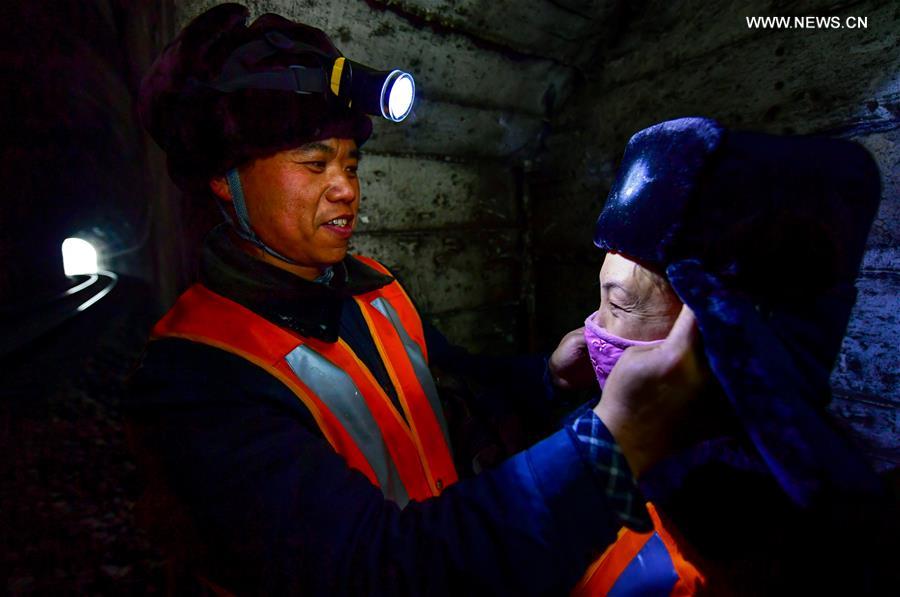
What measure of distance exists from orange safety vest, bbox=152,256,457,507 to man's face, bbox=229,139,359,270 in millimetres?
309

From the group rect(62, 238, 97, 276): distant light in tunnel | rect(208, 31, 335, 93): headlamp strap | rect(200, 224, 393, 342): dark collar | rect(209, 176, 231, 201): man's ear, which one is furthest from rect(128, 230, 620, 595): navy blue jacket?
rect(62, 238, 97, 276): distant light in tunnel

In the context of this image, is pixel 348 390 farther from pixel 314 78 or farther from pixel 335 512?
pixel 314 78

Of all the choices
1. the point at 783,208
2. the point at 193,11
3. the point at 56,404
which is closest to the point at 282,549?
the point at 783,208

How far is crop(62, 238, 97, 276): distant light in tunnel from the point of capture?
14477 mm

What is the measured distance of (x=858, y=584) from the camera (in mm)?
1050

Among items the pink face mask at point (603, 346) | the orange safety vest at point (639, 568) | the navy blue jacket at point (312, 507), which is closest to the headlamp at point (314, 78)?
the navy blue jacket at point (312, 507)

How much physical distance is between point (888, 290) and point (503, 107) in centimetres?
232

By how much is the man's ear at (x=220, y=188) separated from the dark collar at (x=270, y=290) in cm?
15

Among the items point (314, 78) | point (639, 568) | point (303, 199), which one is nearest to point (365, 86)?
point (314, 78)

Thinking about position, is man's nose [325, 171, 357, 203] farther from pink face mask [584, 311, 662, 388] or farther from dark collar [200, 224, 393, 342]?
pink face mask [584, 311, 662, 388]

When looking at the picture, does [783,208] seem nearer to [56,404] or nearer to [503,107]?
[503,107]

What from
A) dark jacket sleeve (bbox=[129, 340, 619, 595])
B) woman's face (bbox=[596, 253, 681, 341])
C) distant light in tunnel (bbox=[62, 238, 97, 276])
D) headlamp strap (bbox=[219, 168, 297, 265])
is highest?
headlamp strap (bbox=[219, 168, 297, 265])

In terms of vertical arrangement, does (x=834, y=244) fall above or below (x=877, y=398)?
above

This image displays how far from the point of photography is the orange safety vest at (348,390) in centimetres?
127
